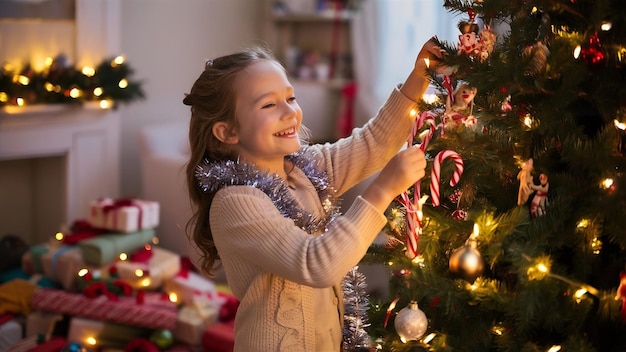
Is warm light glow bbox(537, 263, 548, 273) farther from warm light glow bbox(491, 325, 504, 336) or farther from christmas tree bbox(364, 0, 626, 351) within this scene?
warm light glow bbox(491, 325, 504, 336)

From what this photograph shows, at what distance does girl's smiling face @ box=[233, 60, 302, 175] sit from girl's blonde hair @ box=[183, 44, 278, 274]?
0.02 m

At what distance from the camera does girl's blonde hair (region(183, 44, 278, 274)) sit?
1.58 m

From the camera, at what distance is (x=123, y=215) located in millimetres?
3088

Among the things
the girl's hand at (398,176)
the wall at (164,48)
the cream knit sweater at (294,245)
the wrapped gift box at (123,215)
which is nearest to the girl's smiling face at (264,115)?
the cream knit sweater at (294,245)

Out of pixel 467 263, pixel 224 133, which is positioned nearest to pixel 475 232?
pixel 467 263

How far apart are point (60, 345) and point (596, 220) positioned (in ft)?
7.06

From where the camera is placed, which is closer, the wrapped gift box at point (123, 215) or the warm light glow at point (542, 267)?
the warm light glow at point (542, 267)

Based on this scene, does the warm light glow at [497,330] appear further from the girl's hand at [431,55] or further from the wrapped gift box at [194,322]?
the wrapped gift box at [194,322]

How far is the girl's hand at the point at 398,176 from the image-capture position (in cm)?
133

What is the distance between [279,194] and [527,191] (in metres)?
0.50

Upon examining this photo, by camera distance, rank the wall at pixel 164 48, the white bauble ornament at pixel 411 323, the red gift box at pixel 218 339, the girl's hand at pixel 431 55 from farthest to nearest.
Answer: the wall at pixel 164 48
the red gift box at pixel 218 339
the girl's hand at pixel 431 55
the white bauble ornament at pixel 411 323

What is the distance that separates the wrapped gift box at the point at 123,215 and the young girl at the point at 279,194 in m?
1.48

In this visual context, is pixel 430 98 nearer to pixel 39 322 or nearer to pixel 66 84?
pixel 39 322

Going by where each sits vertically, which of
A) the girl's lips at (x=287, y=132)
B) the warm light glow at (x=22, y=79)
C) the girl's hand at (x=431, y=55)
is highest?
the girl's hand at (x=431, y=55)
